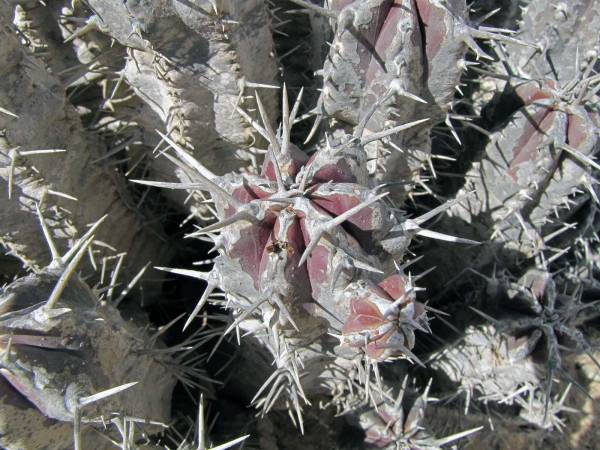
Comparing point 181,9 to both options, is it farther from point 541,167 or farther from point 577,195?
point 577,195

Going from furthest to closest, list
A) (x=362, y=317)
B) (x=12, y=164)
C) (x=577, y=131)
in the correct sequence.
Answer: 1. (x=577, y=131)
2. (x=12, y=164)
3. (x=362, y=317)

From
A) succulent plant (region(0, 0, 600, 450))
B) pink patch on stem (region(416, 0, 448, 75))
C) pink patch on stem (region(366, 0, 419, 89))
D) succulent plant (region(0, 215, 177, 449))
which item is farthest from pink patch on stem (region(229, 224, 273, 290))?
pink patch on stem (region(416, 0, 448, 75))

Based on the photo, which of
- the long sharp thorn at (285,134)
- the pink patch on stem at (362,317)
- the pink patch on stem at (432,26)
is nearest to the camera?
the pink patch on stem at (362,317)

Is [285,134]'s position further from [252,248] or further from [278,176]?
[252,248]

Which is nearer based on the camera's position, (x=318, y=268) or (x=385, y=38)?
(x=318, y=268)

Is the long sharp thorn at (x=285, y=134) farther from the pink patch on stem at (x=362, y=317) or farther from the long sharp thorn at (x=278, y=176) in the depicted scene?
the pink patch on stem at (x=362, y=317)

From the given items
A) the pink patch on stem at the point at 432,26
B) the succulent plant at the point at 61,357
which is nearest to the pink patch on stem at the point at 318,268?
the succulent plant at the point at 61,357

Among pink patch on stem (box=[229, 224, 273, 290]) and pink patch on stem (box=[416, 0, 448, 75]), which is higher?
pink patch on stem (box=[416, 0, 448, 75])

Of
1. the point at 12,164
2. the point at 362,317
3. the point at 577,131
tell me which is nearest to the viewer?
the point at 362,317

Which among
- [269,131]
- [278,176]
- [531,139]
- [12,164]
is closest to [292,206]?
[278,176]

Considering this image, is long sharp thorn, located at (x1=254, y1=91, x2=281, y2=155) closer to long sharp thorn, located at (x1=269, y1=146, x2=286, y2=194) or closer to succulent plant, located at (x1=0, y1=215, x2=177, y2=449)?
long sharp thorn, located at (x1=269, y1=146, x2=286, y2=194)

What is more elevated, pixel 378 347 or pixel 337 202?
pixel 337 202

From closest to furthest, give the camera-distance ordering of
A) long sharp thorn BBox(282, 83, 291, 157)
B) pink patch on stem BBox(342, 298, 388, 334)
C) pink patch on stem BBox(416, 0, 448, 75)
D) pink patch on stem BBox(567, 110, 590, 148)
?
pink patch on stem BBox(342, 298, 388, 334) → long sharp thorn BBox(282, 83, 291, 157) → pink patch on stem BBox(416, 0, 448, 75) → pink patch on stem BBox(567, 110, 590, 148)
